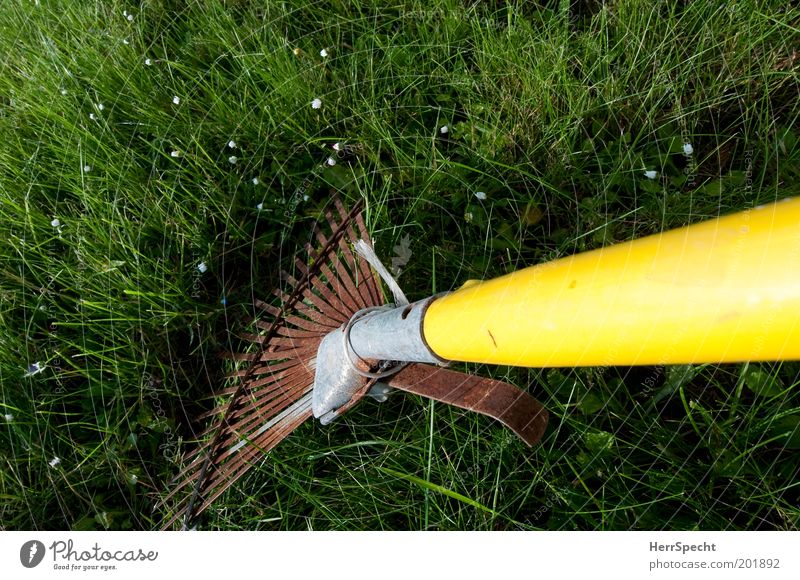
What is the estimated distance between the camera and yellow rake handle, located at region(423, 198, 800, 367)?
0.62 metres

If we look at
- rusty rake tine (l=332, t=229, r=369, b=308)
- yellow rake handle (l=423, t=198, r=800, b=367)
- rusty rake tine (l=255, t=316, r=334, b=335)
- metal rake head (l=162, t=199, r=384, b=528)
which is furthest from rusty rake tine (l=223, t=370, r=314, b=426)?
yellow rake handle (l=423, t=198, r=800, b=367)

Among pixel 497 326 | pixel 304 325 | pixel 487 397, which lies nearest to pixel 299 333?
pixel 304 325

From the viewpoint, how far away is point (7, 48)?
7.04 feet

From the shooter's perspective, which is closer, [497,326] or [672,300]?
[672,300]

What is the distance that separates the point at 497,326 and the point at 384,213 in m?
0.86

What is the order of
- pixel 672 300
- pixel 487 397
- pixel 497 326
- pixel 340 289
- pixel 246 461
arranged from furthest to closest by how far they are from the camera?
pixel 340 289
pixel 246 461
pixel 487 397
pixel 497 326
pixel 672 300

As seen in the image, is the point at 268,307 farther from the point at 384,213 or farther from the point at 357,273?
the point at 384,213

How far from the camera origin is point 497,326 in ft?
3.13

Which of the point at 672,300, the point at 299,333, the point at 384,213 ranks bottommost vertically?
the point at 299,333

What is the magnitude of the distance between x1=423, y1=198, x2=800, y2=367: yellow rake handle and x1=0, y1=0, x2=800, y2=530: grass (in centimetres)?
63

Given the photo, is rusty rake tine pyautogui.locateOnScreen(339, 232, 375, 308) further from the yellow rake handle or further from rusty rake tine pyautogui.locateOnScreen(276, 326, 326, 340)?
the yellow rake handle
